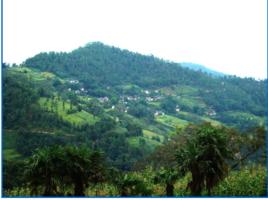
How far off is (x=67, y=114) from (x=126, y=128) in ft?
14.3

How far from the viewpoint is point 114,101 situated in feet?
136

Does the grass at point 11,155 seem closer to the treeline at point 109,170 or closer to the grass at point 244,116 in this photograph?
the treeline at point 109,170

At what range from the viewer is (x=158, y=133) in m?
35.7

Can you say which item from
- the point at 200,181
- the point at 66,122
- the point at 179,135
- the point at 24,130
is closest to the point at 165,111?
the point at 66,122

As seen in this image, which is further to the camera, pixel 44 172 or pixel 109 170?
pixel 109 170

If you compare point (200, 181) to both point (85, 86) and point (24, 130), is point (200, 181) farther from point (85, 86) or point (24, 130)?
point (85, 86)

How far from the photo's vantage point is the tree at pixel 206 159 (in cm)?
1124

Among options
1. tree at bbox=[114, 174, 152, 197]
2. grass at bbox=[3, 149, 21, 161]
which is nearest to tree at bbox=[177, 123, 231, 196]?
tree at bbox=[114, 174, 152, 197]

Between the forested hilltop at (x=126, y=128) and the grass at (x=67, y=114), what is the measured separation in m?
0.11

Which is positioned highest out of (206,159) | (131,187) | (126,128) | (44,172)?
(206,159)

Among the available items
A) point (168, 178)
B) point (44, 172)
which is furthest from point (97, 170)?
point (168, 178)

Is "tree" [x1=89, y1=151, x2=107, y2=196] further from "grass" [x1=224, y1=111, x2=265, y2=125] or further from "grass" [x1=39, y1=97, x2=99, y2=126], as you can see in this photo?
"grass" [x1=224, y1=111, x2=265, y2=125]

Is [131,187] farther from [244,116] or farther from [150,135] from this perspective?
[244,116]

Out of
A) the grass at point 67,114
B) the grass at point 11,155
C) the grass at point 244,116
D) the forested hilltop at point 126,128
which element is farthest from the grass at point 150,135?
the grass at point 11,155
